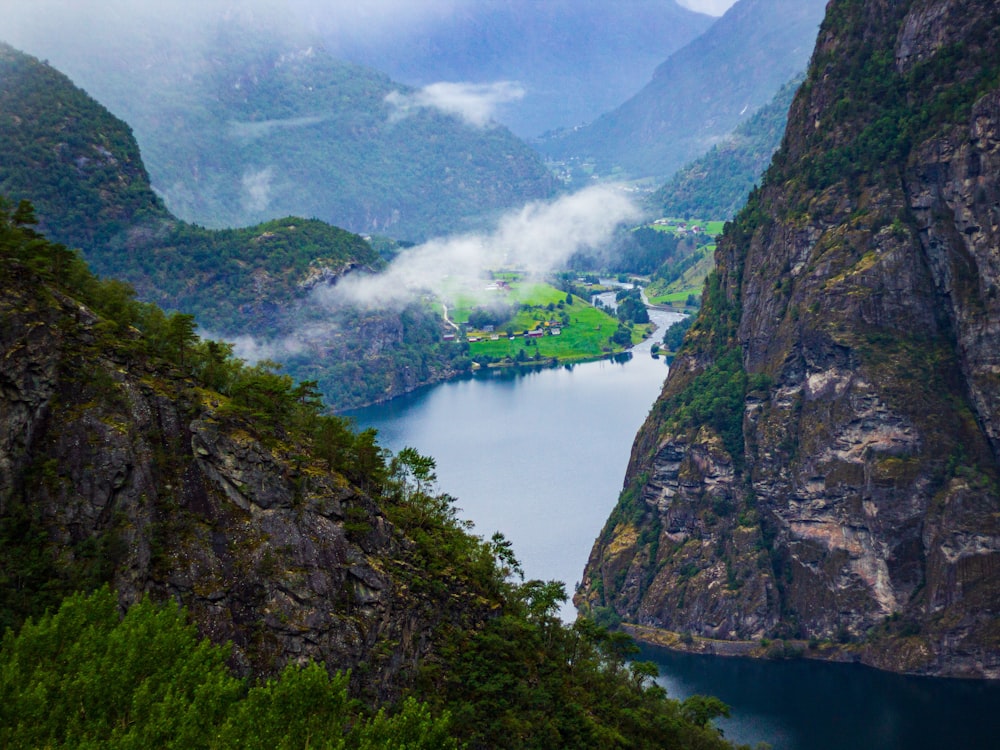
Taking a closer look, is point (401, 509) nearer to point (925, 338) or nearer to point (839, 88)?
point (925, 338)

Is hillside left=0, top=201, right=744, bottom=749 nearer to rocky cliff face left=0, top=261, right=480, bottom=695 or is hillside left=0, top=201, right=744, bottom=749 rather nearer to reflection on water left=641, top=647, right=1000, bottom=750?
rocky cliff face left=0, top=261, right=480, bottom=695

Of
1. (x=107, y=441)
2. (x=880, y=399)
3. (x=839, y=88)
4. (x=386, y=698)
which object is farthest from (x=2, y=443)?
(x=839, y=88)

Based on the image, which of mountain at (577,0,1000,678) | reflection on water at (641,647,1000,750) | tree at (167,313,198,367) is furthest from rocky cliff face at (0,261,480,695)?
mountain at (577,0,1000,678)

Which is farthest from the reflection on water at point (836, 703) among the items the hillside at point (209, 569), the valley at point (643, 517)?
the hillside at point (209, 569)

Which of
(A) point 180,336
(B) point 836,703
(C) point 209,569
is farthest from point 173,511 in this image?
(B) point 836,703

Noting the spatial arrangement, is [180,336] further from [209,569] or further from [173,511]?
[209,569]

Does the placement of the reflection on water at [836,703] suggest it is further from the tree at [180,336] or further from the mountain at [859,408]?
the tree at [180,336]

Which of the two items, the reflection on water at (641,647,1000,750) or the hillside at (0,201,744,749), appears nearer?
the hillside at (0,201,744,749)
